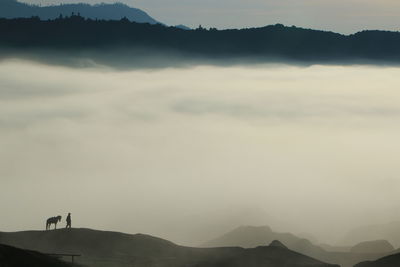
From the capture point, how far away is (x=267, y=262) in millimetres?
83000

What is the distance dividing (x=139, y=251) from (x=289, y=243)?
2691 inches

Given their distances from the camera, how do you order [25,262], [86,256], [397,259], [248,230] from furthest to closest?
[248,230], [397,259], [86,256], [25,262]

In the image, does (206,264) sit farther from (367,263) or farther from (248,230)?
(248,230)

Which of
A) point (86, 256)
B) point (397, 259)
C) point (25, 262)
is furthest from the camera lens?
point (397, 259)

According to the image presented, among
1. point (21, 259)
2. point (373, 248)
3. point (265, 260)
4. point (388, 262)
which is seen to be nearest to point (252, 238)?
point (373, 248)

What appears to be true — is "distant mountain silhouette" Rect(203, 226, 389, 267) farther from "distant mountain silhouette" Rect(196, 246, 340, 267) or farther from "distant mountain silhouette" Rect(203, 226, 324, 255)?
"distant mountain silhouette" Rect(196, 246, 340, 267)

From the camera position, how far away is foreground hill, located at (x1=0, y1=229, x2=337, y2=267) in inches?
3189

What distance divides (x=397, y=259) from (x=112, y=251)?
32.3 m

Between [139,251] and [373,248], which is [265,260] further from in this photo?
[373,248]

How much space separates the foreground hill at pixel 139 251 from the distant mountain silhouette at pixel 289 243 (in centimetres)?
2643

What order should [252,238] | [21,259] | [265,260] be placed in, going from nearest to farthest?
[21,259] < [265,260] < [252,238]

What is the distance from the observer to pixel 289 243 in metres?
149

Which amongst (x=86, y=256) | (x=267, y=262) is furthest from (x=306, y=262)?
(x=86, y=256)

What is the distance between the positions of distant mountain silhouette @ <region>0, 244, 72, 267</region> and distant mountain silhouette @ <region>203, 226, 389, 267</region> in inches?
2149
